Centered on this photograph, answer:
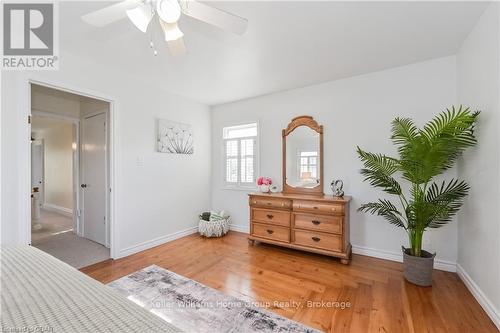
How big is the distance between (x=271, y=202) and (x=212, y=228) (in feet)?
3.81

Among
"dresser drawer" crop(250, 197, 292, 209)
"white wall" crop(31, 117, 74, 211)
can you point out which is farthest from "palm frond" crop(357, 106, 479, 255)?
"white wall" crop(31, 117, 74, 211)

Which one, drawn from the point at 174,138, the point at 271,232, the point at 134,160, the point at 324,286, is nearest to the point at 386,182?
the point at 324,286

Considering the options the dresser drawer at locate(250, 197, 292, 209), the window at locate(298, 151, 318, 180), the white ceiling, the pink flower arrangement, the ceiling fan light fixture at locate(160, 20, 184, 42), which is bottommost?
the dresser drawer at locate(250, 197, 292, 209)

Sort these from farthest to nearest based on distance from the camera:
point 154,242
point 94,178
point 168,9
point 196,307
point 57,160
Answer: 1. point 57,160
2. point 94,178
3. point 154,242
4. point 196,307
5. point 168,9

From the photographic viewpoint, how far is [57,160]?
5.35 meters

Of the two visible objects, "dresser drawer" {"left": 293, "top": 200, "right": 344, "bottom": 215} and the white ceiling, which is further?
"dresser drawer" {"left": 293, "top": 200, "right": 344, "bottom": 215}

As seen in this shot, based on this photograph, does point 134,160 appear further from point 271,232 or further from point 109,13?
point 271,232

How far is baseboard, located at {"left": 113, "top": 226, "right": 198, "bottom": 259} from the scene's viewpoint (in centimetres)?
282

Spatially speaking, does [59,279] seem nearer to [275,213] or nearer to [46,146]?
[275,213]

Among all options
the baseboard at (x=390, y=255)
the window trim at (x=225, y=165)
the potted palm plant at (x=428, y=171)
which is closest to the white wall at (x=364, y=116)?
the baseboard at (x=390, y=255)

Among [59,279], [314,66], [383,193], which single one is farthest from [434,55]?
[59,279]

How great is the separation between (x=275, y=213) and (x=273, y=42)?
82.6 inches

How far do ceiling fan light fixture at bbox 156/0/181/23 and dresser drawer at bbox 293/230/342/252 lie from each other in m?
2.59

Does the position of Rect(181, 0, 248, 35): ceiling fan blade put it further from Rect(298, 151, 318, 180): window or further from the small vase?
the small vase
